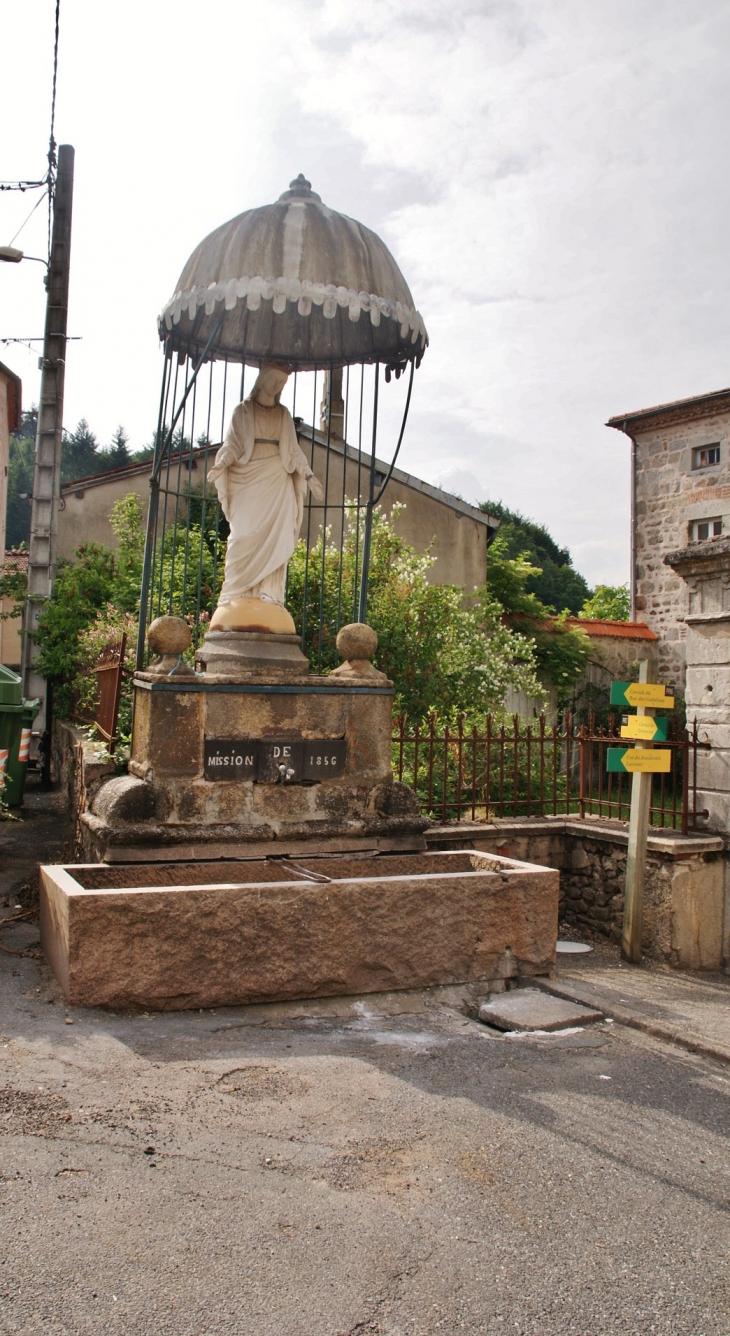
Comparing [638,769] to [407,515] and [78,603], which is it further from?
[407,515]

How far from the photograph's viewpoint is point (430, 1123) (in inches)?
138

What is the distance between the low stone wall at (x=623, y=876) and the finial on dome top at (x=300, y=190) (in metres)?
4.67

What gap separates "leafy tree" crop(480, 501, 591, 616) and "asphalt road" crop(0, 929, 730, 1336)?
32454 mm

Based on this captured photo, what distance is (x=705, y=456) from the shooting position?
1931 centimetres

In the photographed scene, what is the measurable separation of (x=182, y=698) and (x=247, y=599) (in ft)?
3.40

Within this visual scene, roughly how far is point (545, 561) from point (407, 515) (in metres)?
21.6

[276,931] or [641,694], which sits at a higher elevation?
[641,694]

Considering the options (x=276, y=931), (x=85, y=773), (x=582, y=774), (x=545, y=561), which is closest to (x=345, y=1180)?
(x=276, y=931)

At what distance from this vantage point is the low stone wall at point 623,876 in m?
7.19

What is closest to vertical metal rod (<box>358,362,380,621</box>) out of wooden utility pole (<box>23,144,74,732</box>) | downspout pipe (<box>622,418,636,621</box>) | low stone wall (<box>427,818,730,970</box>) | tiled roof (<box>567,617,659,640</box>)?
low stone wall (<box>427,818,730,970</box>)

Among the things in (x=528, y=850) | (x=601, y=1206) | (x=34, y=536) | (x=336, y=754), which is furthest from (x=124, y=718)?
(x=34, y=536)

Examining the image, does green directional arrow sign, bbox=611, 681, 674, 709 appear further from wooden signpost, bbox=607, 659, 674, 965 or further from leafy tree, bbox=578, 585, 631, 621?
leafy tree, bbox=578, 585, 631, 621

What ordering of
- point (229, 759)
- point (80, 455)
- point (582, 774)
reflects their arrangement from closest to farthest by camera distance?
point (229, 759) < point (582, 774) < point (80, 455)

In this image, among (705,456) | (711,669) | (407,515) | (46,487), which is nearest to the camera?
(711,669)
